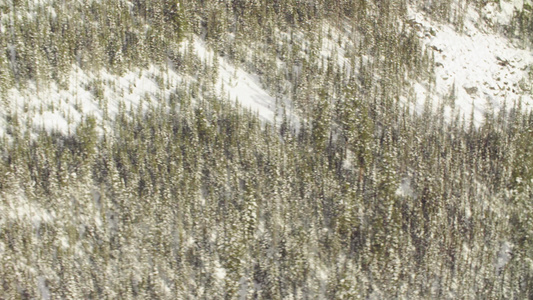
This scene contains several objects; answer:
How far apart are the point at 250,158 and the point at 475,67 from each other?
53.1 m

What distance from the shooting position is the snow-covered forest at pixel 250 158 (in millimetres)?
70188

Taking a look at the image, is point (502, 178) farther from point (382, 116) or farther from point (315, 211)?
point (315, 211)

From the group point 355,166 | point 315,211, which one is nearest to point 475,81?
point 355,166

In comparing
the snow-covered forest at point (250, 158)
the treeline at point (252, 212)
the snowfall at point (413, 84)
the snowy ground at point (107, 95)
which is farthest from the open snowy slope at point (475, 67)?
the snowy ground at point (107, 95)

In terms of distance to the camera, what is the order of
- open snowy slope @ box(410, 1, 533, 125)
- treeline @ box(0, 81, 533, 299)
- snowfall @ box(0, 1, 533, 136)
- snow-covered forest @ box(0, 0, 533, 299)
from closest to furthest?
1. treeline @ box(0, 81, 533, 299)
2. snow-covered forest @ box(0, 0, 533, 299)
3. snowfall @ box(0, 1, 533, 136)
4. open snowy slope @ box(410, 1, 533, 125)

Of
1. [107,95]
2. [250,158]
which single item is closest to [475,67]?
[250,158]

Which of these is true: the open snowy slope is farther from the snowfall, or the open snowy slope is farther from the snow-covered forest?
the snow-covered forest

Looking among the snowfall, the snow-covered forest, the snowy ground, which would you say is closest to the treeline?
the snow-covered forest

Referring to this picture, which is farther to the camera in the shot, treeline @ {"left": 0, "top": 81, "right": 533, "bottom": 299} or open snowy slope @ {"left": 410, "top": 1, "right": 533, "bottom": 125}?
open snowy slope @ {"left": 410, "top": 1, "right": 533, "bottom": 125}

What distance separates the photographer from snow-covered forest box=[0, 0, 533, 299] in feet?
230

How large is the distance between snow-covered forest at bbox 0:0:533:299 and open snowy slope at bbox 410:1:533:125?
453 mm

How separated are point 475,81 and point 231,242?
204 ft

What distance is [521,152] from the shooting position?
9131cm

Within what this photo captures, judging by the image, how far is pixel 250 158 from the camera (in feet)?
269
